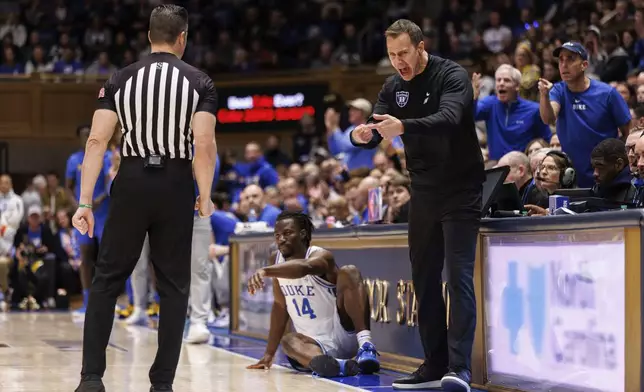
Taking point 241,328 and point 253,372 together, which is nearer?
point 253,372

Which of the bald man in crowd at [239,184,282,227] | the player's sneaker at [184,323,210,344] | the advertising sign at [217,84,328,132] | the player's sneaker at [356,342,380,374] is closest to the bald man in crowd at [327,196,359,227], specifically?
the bald man in crowd at [239,184,282,227]

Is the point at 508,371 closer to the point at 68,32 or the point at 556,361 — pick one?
the point at 556,361

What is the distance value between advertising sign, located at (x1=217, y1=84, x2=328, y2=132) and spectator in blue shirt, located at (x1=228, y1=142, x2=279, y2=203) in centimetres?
370

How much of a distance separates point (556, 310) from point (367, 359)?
1.74 meters

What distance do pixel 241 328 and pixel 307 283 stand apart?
3.09 meters

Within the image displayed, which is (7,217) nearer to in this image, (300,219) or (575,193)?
(300,219)

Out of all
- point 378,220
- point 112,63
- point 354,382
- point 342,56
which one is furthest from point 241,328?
point 112,63

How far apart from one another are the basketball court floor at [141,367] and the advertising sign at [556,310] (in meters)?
0.76

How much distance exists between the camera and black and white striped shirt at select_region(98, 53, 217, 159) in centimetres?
473

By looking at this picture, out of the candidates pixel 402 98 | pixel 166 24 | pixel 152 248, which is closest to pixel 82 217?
pixel 152 248

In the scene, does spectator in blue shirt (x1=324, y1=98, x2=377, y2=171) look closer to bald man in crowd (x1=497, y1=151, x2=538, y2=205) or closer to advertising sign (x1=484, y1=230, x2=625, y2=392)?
bald man in crowd (x1=497, y1=151, x2=538, y2=205)

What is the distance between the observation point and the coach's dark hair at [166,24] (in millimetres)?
4848

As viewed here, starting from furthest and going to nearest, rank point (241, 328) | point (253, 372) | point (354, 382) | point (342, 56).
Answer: point (342, 56) < point (241, 328) < point (253, 372) < point (354, 382)

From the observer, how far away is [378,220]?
764 cm
